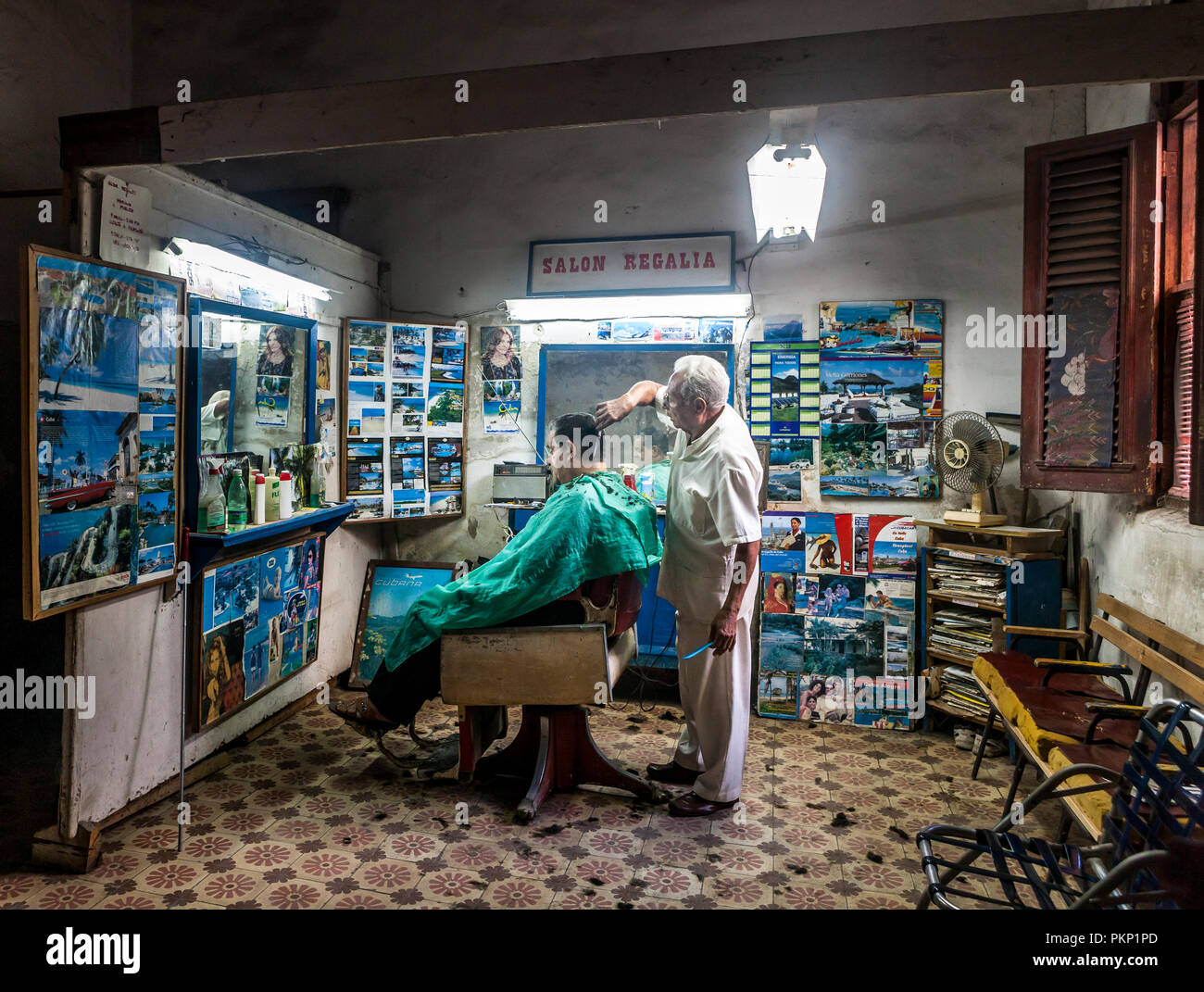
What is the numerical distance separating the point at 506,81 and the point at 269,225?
6.21ft

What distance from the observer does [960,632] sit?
12.3ft

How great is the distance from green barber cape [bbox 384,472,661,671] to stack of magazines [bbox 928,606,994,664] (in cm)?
168

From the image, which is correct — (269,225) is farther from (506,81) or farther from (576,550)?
(576,550)

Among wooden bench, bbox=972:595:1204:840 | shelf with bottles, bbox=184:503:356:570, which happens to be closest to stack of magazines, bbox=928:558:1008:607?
wooden bench, bbox=972:595:1204:840

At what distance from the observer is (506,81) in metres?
2.25

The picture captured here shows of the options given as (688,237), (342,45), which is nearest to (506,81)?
(688,237)

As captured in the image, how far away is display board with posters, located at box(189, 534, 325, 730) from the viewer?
3.21 metres

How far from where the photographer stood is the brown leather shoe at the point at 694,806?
2.97 meters

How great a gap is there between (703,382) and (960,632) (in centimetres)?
184

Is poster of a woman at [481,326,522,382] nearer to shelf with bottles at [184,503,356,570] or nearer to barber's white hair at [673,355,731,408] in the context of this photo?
shelf with bottles at [184,503,356,570]

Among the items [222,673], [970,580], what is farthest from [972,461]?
[222,673]

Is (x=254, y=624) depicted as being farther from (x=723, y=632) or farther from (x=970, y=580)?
(x=970, y=580)

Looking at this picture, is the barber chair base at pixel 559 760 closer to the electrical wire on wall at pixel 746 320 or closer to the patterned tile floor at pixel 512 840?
the patterned tile floor at pixel 512 840

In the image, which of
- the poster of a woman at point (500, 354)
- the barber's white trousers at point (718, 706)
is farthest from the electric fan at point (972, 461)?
the poster of a woman at point (500, 354)
